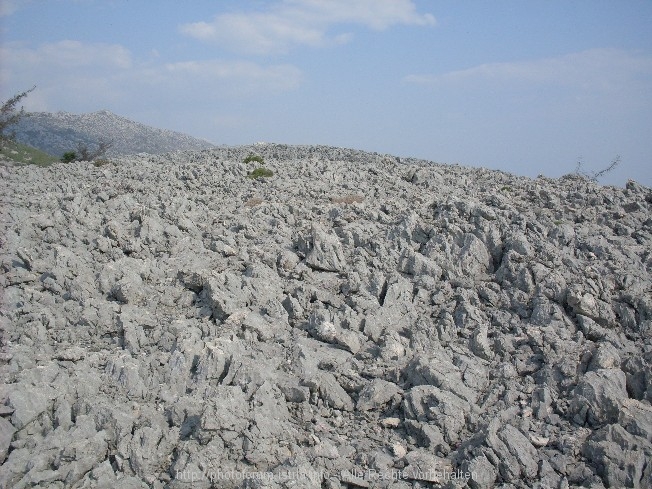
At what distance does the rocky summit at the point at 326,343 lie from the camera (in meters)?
7.81

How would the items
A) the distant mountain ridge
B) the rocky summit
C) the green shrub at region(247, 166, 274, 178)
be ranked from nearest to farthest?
the rocky summit, the green shrub at region(247, 166, 274, 178), the distant mountain ridge

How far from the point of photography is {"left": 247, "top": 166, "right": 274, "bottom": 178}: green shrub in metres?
20.8

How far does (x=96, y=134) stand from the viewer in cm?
7988

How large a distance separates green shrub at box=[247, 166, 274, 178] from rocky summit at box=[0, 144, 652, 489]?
4.22 meters

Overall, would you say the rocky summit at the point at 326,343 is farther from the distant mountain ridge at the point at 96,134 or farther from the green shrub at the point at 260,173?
the distant mountain ridge at the point at 96,134

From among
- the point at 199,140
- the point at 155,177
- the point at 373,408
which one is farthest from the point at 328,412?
the point at 199,140

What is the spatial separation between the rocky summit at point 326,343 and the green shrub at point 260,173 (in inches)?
166

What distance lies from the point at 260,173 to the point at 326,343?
11730 millimetres

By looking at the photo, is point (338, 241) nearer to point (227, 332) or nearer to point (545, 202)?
point (227, 332)

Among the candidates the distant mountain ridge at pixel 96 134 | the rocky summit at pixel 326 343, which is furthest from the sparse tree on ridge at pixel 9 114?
the distant mountain ridge at pixel 96 134

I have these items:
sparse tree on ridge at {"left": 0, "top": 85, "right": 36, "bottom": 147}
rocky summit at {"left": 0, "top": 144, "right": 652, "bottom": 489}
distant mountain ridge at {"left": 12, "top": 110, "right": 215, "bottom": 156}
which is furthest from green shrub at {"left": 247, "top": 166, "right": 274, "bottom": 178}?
distant mountain ridge at {"left": 12, "top": 110, "right": 215, "bottom": 156}

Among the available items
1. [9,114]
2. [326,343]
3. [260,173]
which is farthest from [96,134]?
[326,343]

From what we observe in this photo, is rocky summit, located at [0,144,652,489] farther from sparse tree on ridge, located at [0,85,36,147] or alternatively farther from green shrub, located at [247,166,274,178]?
sparse tree on ridge, located at [0,85,36,147]

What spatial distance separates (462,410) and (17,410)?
24.1ft
